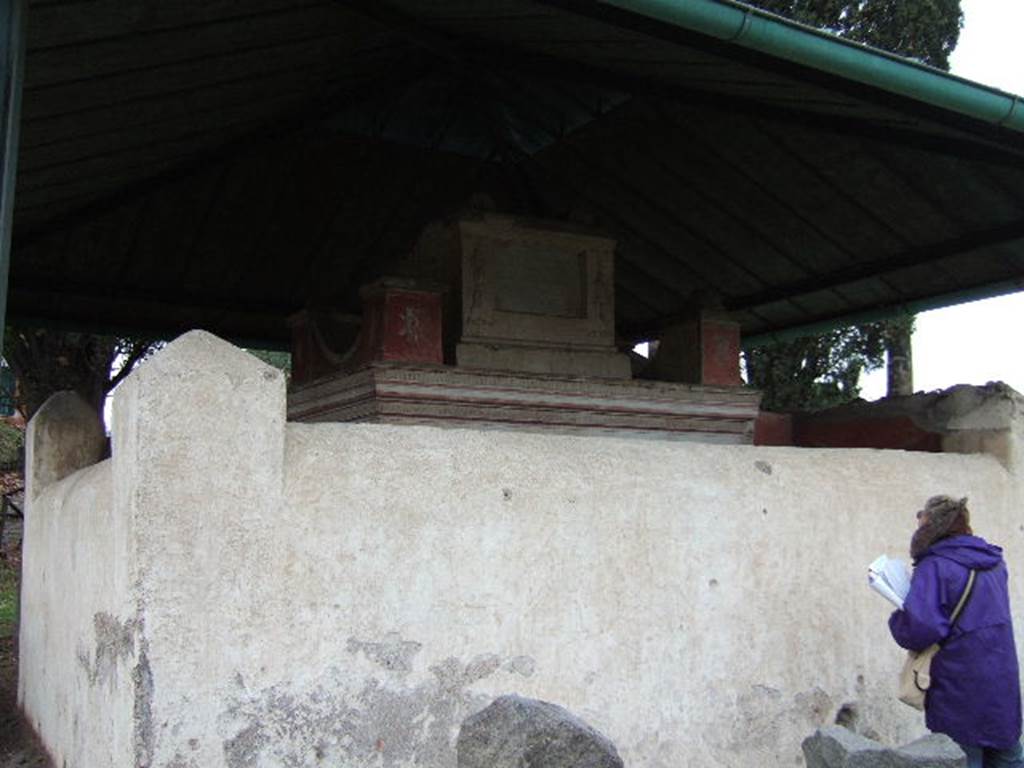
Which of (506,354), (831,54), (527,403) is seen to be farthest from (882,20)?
(831,54)

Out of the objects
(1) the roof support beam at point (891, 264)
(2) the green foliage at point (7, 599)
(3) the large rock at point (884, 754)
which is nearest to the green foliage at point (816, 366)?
(1) the roof support beam at point (891, 264)

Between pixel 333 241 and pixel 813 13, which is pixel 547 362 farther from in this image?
pixel 813 13

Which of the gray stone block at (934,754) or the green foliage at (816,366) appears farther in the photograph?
the green foliage at (816,366)

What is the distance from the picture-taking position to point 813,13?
42.4 ft

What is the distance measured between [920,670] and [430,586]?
1833 mm

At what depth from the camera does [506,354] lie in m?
6.90

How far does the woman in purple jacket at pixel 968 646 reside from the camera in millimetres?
3895

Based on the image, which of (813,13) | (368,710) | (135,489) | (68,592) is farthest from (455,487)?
(813,13)

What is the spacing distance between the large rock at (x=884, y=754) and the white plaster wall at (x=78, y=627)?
8.30 ft

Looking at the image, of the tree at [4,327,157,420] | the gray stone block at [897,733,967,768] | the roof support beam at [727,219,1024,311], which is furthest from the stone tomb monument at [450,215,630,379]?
the tree at [4,327,157,420]

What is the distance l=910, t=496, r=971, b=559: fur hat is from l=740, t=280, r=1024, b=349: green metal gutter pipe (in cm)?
371

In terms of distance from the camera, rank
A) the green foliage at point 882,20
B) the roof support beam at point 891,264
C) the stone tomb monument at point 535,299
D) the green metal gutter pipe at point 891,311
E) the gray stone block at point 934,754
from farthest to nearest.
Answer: the green foliage at point 882,20 < the green metal gutter pipe at point 891,311 < the stone tomb monument at point 535,299 < the roof support beam at point 891,264 < the gray stone block at point 934,754

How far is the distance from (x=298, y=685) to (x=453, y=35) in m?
3.66

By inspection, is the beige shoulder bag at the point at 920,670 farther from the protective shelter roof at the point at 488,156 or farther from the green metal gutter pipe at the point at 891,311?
the green metal gutter pipe at the point at 891,311
